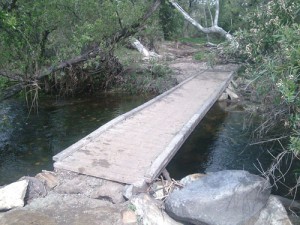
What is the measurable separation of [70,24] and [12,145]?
12.3ft

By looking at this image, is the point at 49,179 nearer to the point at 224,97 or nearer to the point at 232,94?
the point at 224,97

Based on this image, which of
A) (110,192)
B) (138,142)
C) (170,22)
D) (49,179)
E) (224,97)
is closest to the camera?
(110,192)

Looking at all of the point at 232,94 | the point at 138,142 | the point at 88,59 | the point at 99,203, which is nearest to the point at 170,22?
the point at 232,94

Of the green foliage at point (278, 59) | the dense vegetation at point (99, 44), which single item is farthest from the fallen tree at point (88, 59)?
the green foliage at point (278, 59)

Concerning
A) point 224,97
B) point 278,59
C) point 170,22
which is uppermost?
point 278,59

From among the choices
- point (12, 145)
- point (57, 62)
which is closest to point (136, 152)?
point (12, 145)

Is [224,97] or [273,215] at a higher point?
[273,215]

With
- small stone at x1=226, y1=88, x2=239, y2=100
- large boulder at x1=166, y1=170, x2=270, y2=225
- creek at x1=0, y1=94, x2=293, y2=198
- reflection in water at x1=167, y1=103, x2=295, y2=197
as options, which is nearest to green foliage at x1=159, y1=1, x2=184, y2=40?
small stone at x1=226, y1=88, x2=239, y2=100

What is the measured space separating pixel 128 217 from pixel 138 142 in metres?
2.05

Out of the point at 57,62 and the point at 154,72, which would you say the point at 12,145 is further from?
the point at 154,72

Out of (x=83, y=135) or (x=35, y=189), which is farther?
(x=83, y=135)

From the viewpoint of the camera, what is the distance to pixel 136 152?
6.08 meters

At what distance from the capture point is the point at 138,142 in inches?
256

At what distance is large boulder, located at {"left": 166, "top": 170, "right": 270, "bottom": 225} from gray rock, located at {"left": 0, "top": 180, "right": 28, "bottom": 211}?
6.21ft
